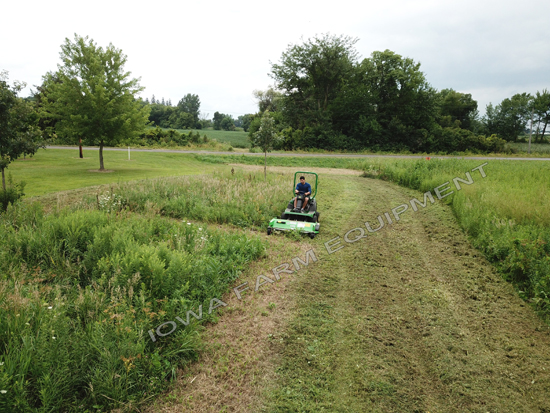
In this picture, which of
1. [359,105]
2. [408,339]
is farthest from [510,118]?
[408,339]

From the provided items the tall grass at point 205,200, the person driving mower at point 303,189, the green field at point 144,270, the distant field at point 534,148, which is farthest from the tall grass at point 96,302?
the distant field at point 534,148

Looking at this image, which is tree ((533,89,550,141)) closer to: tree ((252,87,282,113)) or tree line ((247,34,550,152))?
tree line ((247,34,550,152))

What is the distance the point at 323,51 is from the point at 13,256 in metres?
44.4

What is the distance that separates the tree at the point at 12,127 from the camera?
436 inches

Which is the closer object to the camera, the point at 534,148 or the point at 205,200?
the point at 205,200

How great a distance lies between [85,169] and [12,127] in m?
11.0

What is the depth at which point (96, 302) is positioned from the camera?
4.55 meters

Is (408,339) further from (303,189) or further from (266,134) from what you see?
(266,134)

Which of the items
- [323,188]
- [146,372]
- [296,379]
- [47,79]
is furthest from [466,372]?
[47,79]

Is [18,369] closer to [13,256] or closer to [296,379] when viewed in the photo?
[296,379]

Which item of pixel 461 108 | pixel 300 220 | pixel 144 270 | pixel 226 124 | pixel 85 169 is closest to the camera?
pixel 144 270

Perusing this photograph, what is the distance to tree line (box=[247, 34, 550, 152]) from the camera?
43.3m

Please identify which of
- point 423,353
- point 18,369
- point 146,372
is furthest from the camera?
point 423,353

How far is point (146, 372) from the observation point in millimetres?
3889
